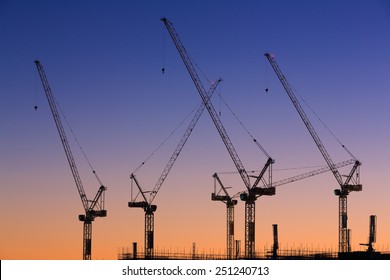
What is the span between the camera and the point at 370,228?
7579 inches

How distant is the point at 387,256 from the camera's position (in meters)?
162
